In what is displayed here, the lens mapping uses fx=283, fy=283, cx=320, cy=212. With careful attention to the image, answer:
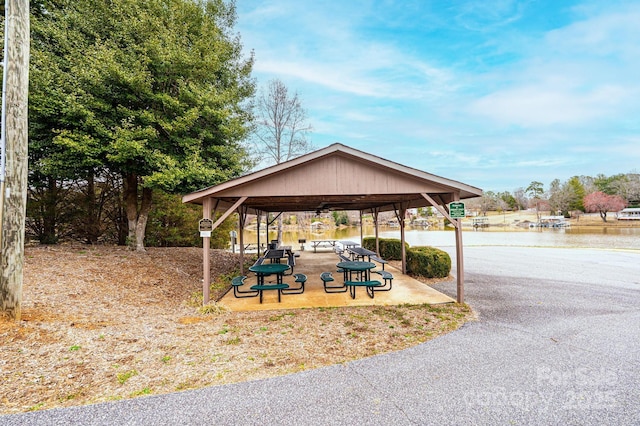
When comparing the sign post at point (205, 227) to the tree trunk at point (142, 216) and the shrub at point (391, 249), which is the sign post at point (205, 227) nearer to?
the tree trunk at point (142, 216)

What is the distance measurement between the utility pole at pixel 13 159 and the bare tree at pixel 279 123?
1245 cm

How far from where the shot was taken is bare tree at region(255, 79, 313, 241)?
16562mm

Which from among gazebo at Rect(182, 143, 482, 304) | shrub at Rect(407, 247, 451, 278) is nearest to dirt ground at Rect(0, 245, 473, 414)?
gazebo at Rect(182, 143, 482, 304)

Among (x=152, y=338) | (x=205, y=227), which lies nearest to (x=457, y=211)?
(x=205, y=227)

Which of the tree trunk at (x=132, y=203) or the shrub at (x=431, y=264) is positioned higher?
the tree trunk at (x=132, y=203)

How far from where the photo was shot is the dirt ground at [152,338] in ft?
9.46

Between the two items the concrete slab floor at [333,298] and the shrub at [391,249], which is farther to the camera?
the shrub at [391,249]

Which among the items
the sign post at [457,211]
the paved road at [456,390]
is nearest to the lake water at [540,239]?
the sign post at [457,211]

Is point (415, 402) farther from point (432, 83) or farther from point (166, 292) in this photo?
point (432, 83)

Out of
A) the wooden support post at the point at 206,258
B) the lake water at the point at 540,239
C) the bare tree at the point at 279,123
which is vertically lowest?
the lake water at the point at 540,239

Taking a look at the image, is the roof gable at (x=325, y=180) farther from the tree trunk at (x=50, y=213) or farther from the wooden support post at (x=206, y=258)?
the tree trunk at (x=50, y=213)

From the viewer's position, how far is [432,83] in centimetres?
2458

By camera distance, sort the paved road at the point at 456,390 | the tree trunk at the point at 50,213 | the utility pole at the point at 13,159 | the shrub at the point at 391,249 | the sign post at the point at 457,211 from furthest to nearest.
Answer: the shrub at the point at 391,249 < the tree trunk at the point at 50,213 < the sign post at the point at 457,211 < the utility pole at the point at 13,159 < the paved road at the point at 456,390

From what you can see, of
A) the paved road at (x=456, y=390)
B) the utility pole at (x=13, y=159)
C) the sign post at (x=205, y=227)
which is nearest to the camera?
the paved road at (x=456, y=390)
